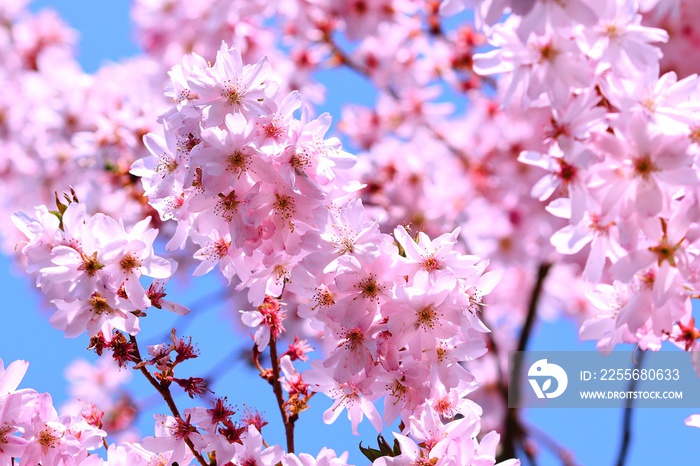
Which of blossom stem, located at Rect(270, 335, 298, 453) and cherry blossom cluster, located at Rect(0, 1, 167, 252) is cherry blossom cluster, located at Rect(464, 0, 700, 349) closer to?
blossom stem, located at Rect(270, 335, 298, 453)

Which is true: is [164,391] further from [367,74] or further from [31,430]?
[367,74]

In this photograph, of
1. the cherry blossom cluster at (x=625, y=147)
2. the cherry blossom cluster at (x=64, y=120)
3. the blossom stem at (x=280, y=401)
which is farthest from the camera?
the cherry blossom cluster at (x=64, y=120)

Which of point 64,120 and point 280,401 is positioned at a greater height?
point 64,120

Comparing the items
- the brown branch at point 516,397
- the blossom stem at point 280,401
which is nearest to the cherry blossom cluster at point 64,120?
the blossom stem at point 280,401

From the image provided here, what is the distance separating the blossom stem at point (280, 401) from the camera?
1899mm

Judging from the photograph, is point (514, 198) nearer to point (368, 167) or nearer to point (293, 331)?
point (368, 167)

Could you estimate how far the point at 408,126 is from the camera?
5.61 metres

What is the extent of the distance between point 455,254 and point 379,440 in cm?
48

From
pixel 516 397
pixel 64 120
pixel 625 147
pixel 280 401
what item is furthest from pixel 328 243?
pixel 64 120

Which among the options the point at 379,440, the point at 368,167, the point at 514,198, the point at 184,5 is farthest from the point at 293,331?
the point at 379,440

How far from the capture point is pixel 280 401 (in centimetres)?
191

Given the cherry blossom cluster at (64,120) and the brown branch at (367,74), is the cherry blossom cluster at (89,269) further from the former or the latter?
the brown branch at (367,74)

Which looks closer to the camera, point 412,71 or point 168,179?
point 168,179

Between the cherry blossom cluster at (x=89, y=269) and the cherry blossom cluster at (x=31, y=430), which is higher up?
the cherry blossom cluster at (x=89, y=269)
